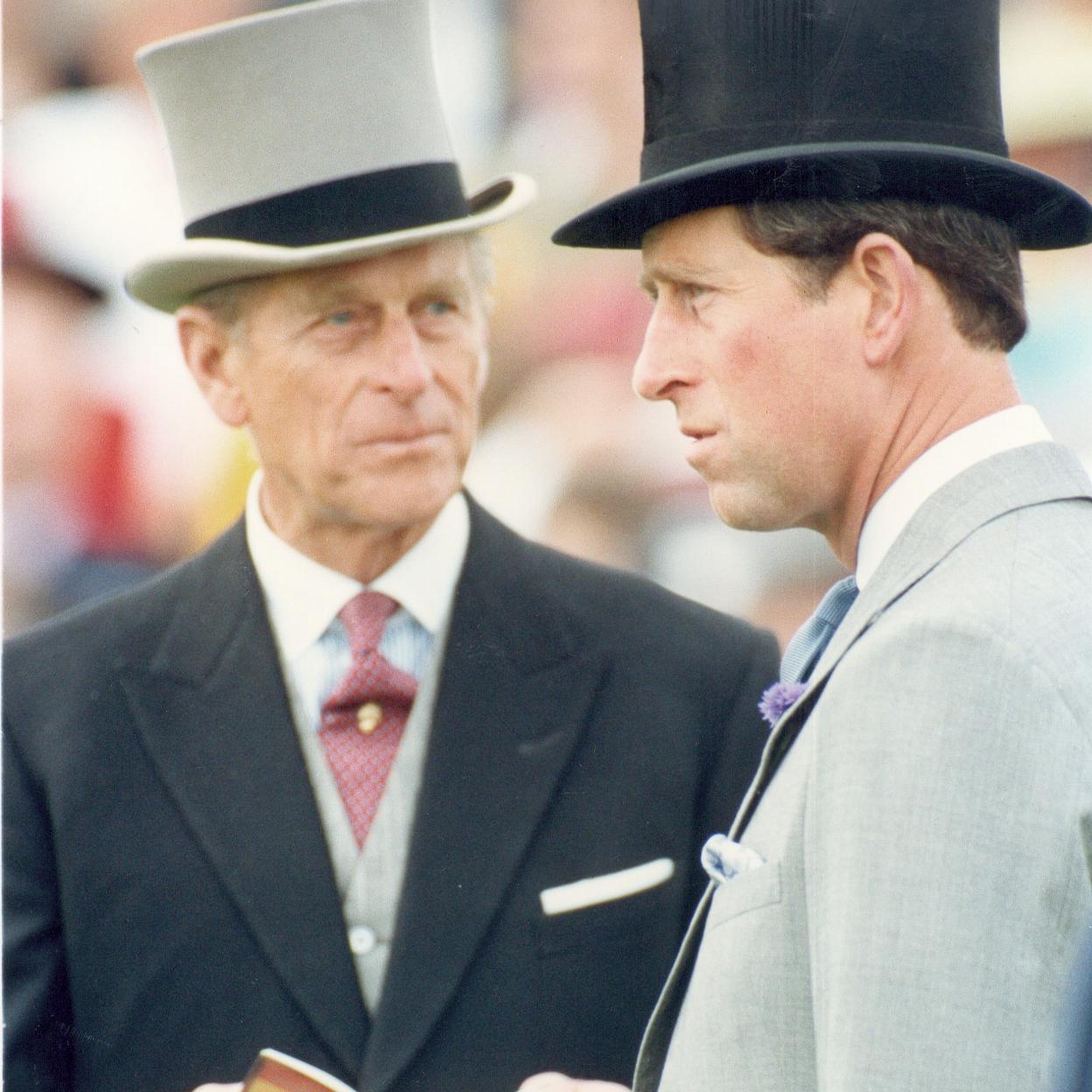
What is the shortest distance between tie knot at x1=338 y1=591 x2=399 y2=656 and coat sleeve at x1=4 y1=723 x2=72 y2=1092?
48 centimetres

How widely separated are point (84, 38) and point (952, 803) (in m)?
2.02

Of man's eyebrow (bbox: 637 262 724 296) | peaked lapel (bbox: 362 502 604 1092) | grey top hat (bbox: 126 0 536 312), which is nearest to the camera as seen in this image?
man's eyebrow (bbox: 637 262 724 296)

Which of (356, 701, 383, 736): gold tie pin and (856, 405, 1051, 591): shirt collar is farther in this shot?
(356, 701, 383, 736): gold tie pin

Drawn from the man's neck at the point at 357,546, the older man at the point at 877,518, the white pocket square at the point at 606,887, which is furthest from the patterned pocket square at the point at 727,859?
the man's neck at the point at 357,546

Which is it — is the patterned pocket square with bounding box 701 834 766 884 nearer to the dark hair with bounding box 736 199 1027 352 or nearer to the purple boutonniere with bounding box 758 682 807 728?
the purple boutonniere with bounding box 758 682 807 728

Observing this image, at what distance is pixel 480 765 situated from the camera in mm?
2098

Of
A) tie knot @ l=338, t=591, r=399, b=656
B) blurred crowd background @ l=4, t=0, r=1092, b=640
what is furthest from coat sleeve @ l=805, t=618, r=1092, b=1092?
blurred crowd background @ l=4, t=0, r=1092, b=640

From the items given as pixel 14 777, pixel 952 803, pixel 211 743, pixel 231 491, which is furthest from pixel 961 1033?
pixel 231 491

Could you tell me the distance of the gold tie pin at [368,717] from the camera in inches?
83.0

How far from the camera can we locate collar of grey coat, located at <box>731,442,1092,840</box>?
137 cm

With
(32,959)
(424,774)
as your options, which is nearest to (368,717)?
(424,774)

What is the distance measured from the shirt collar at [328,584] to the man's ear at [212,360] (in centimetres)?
20

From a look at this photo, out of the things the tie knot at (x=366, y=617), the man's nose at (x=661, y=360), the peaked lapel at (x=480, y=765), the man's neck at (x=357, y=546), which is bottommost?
the peaked lapel at (x=480, y=765)

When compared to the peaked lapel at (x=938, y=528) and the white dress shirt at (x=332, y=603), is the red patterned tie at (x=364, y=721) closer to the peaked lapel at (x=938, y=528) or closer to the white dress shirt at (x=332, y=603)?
the white dress shirt at (x=332, y=603)
